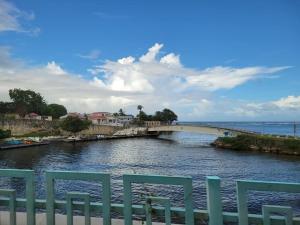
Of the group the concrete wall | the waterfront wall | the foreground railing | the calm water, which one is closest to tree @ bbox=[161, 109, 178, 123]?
the waterfront wall

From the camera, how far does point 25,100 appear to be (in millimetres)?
131250

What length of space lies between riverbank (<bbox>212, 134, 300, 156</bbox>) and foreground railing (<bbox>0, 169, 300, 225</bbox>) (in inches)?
2297

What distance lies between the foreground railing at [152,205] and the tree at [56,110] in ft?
476

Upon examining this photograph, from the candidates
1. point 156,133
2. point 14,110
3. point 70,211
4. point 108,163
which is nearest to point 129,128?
point 156,133

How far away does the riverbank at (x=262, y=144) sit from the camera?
59719 millimetres

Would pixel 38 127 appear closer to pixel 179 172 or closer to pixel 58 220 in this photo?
pixel 179 172

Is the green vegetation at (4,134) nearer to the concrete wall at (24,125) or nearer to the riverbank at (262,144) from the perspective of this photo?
the concrete wall at (24,125)

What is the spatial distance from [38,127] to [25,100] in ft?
98.5

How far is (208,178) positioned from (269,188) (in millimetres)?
671

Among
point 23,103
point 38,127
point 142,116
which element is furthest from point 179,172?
point 142,116

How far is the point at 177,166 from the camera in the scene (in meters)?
44.2

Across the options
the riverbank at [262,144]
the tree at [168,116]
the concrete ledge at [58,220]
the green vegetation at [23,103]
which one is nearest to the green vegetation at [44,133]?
the green vegetation at [23,103]

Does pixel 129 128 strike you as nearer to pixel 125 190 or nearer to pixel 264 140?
pixel 264 140

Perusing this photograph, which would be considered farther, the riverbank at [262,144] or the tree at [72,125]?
the tree at [72,125]
